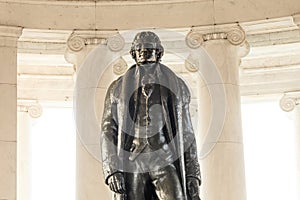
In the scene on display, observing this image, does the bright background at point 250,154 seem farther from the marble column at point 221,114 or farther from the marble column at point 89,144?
the marble column at point 221,114

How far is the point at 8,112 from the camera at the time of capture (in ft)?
139

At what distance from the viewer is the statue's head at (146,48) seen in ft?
84.4

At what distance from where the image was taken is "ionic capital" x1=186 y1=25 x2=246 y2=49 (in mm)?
43188

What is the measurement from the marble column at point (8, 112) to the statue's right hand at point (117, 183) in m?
17.5

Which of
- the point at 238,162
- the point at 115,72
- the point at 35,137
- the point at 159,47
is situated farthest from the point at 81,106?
the point at 35,137

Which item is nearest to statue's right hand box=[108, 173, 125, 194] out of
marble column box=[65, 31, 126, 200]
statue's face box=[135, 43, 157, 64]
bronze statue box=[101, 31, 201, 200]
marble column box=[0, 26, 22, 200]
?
bronze statue box=[101, 31, 201, 200]

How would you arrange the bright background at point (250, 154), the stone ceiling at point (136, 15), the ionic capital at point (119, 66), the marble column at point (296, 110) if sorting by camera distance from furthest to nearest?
the bright background at point (250, 154) → the marble column at point (296, 110) → the ionic capital at point (119, 66) → the stone ceiling at point (136, 15)

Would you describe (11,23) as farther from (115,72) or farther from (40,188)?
(40,188)

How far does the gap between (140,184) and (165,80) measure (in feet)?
9.54

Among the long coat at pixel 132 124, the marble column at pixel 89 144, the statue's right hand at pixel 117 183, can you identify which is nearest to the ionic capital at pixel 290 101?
the marble column at pixel 89 144

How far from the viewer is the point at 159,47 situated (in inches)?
1021

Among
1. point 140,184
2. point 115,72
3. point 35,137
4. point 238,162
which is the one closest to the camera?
point 140,184

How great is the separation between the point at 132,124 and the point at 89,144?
17537 mm

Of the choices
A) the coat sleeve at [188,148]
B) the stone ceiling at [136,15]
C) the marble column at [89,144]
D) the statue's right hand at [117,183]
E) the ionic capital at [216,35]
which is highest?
the stone ceiling at [136,15]
